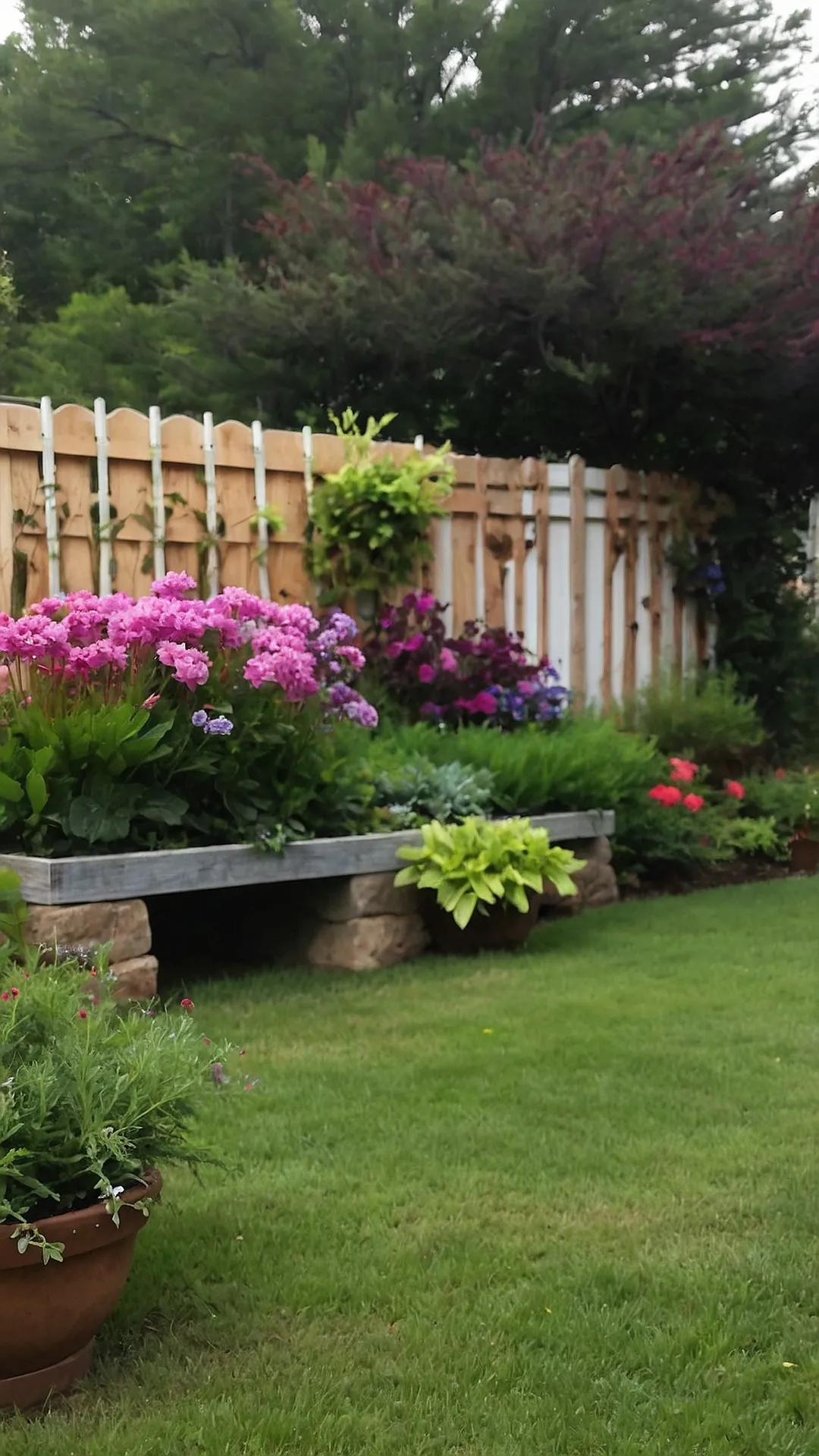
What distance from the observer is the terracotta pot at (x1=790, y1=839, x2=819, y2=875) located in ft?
24.8

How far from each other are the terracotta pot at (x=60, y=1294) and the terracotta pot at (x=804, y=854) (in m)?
5.99

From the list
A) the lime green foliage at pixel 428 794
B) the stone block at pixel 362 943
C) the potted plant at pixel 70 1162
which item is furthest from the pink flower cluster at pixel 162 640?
the potted plant at pixel 70 1162

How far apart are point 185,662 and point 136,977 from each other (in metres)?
1.08

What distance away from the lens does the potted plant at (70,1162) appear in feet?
6.50

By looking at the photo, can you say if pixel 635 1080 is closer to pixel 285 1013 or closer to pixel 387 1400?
pixel 285 1013

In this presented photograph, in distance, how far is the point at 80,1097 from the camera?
2.06m

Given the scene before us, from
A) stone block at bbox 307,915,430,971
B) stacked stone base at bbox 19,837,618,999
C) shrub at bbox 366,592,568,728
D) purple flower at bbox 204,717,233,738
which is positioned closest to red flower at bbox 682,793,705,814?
shrub at bbox 366,592,568,728

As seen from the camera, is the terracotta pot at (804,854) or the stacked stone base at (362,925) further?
the terracotta pot at (804,854)

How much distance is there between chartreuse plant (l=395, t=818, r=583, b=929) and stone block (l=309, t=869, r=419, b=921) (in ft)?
0.26

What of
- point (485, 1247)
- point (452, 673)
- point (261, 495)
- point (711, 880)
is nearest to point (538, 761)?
point (452, 673)

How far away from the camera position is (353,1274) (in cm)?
255

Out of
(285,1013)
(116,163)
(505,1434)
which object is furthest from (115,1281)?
(116,163)

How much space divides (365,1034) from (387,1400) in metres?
2.06

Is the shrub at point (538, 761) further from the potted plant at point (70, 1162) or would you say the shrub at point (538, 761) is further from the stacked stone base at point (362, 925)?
the potted plant at point (70, 1162)
